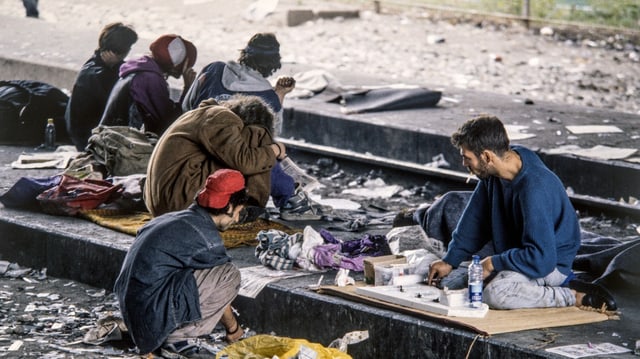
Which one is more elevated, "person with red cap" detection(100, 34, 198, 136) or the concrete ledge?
"person with red cap" detection(100, 34, 198, 136)

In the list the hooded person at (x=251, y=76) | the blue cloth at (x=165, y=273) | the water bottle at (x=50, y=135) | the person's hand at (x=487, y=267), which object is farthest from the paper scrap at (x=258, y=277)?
the water bottle at (x=50, y=135)

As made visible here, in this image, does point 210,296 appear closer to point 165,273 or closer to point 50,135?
point 165,273

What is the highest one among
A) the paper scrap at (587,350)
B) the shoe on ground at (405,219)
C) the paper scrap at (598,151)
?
the paper scrap at (587,350)

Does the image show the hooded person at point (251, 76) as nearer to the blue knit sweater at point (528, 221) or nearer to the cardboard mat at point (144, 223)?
the cardboard mat at point (144, 223)

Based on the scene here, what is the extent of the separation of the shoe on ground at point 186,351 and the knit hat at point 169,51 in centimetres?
392

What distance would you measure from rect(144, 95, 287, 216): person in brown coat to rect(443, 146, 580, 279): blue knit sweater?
5.50 ft

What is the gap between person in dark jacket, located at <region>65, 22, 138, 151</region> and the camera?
37.1 feet

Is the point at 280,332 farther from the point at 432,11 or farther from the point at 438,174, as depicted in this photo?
the point at 432,11

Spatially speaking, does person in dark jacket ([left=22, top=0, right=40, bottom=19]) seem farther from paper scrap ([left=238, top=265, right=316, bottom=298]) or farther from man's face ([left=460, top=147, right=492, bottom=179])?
man's face ([left=460, top=147, right=492, bottom=179])

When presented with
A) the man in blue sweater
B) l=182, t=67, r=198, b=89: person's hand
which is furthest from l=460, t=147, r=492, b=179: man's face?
l=182, t=67, r=198, b=89: person's hand

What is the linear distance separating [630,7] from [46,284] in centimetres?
1301

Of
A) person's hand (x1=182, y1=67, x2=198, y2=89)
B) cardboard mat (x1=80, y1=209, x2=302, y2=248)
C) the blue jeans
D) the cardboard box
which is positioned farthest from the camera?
person's hand (x1=182, y1=67, x2=198, y2=89)

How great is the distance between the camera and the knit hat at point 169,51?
10875mm

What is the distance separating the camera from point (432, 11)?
860 inches
